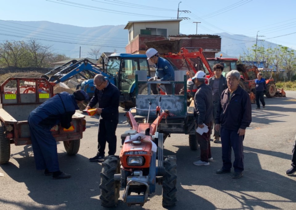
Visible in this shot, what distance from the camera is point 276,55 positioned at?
47844mm

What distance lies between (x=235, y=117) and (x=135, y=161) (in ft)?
7.89

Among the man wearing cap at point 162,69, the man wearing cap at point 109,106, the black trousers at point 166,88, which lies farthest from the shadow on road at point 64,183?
the man wearing cap at point 162,69

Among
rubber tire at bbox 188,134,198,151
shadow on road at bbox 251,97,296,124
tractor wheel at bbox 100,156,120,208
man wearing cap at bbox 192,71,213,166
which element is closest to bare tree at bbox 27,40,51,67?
shadow on road at bbox 251,97,296,124

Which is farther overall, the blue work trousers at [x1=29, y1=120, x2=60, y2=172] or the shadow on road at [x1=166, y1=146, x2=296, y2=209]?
the blue work trousers at [x1=29, y1=120, x2=60, y2=172]

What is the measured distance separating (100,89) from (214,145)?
3.43m

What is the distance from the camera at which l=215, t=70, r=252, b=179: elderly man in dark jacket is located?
5645 millimetres

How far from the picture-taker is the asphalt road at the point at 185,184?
15.6 ft

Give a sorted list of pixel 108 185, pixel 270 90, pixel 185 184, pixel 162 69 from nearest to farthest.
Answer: pixel 108 185, pixel 185 184, pixel 162 69, pixel 270 90

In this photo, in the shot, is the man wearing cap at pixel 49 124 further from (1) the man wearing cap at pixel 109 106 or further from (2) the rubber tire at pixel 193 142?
(2) the rubber tire at pixel 193 142

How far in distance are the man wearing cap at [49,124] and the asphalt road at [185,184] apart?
30cm

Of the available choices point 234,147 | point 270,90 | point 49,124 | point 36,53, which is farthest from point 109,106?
point 36,53

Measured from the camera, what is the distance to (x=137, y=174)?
4156 mm

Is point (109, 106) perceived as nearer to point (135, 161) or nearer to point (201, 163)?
point (201, 163)

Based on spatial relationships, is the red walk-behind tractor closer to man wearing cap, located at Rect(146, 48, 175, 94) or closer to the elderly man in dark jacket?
the elderly man in dark jacket
